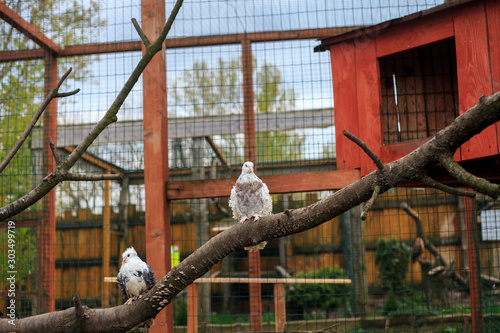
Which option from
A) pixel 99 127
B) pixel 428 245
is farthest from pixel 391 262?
pixel 99 127

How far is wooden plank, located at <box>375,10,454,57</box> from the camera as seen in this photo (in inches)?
128

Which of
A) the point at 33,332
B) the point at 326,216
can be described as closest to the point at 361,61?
the point at 326,216

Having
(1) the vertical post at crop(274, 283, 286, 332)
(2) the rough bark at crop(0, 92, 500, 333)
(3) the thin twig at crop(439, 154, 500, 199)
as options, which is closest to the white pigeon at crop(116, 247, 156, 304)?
(2) the rough bark at crop(0, 92, 500, 333)

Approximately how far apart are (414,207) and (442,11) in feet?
15.8

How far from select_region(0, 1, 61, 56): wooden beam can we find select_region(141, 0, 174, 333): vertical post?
1.61 m

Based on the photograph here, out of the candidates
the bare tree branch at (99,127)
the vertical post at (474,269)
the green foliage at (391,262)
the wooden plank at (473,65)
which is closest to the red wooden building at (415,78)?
the wooden plank at (473,65)

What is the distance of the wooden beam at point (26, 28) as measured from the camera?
13.6ft

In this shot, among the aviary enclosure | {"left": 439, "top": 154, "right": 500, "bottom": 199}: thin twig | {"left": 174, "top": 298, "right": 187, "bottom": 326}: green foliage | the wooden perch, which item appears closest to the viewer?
{"left": 439, "top": 154, "right": 500, "bottom": 199}: thin twig

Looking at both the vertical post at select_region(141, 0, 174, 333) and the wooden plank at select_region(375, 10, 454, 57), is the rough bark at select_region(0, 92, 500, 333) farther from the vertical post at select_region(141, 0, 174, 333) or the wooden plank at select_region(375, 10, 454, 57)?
the wooden plank at select_region(375, 10, 454, 57)

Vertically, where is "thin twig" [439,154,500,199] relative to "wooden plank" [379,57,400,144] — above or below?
below

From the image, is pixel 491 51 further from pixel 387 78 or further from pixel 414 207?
pixel 414 207

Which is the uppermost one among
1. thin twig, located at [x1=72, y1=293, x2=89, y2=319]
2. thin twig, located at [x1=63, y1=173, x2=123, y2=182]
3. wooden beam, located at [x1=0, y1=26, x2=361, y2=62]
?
wooden beam, located at [x1=0, y1=26, x2=361, y2=62]

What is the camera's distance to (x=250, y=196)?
126 inches

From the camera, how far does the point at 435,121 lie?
4000mm
